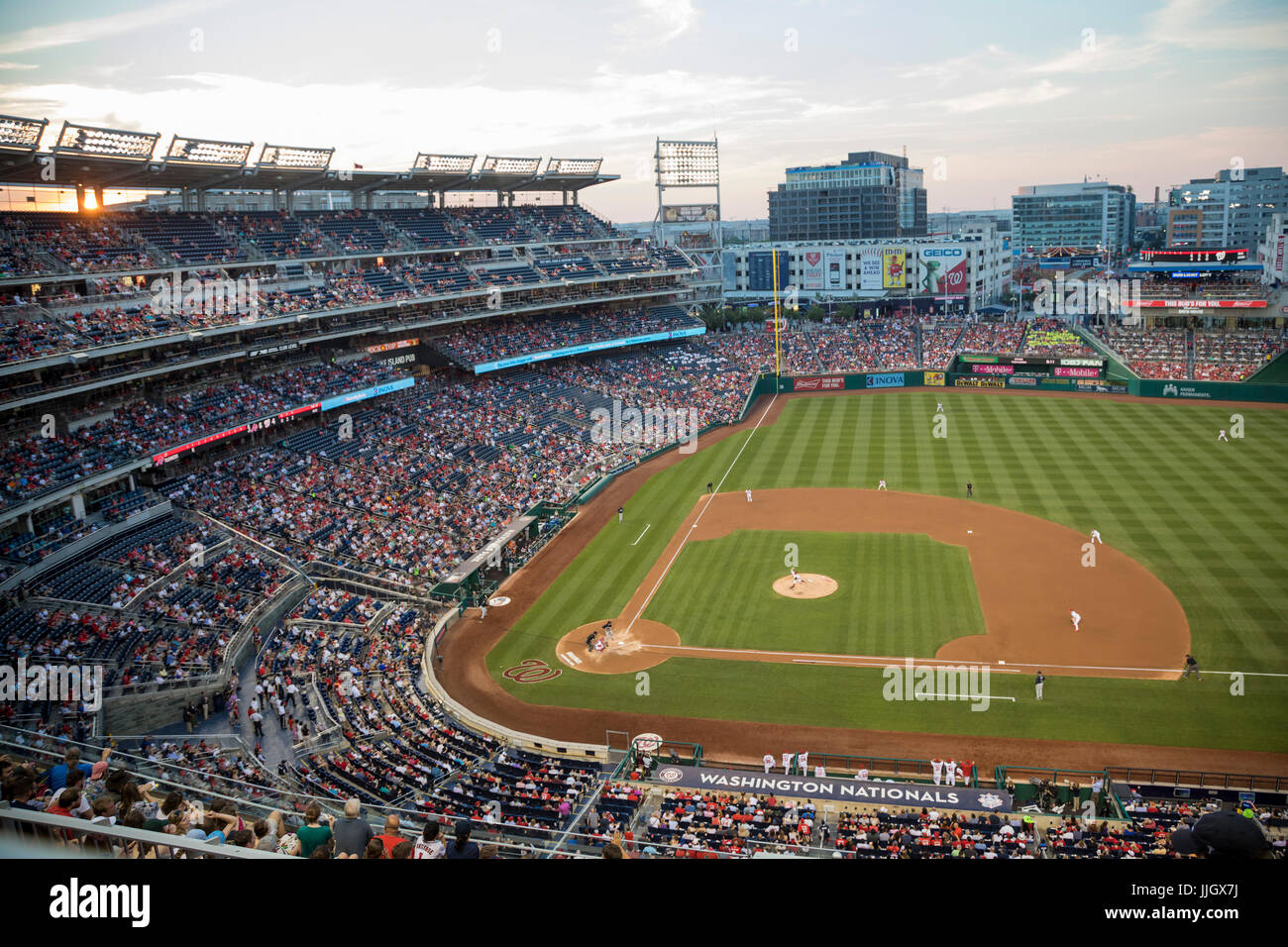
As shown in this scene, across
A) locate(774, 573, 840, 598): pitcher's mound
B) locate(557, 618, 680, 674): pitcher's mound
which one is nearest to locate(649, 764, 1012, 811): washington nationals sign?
locate(557, 618, 680, 674): pitcher's mound

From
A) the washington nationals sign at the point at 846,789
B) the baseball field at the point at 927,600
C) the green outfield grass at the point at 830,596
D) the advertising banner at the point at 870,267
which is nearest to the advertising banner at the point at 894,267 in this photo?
the advertising banner at the point at 870,267

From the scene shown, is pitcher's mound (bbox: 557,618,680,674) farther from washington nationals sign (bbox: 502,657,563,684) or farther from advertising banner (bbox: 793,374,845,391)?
advertising banner (bbox: 793,374,845,391)

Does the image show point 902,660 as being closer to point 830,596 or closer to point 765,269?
point 830,596

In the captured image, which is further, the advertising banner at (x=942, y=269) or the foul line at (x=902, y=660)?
the advertising banner at (x=942, y=269)

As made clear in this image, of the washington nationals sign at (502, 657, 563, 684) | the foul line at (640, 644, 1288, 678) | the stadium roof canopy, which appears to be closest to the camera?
the foul line at (640, 644, 1288, 678)

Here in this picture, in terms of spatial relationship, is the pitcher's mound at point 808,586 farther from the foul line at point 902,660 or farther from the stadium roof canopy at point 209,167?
the stadium roof canopy at point 209,167

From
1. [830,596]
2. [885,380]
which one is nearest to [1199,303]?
[885,380]

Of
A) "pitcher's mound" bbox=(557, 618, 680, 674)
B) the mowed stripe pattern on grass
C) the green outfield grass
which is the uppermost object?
the mowed stripe pattern on grass
